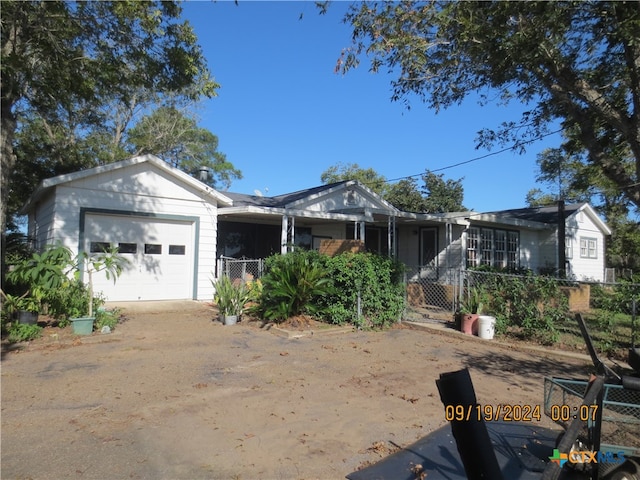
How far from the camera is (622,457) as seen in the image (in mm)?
2799

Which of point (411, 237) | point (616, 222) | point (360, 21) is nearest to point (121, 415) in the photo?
point (360, 21)

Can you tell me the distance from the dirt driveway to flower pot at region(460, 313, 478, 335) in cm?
37

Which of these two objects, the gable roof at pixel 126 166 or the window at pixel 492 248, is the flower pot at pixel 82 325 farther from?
the window at pixel 492 248

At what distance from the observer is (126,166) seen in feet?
38.8

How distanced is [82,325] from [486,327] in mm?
7857

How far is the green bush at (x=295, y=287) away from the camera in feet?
29.9

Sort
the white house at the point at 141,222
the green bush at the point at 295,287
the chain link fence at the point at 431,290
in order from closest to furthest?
the green bush at the point at 295,287 < the white house at the point at 141,222 < the chain link fence at the point at 431,290

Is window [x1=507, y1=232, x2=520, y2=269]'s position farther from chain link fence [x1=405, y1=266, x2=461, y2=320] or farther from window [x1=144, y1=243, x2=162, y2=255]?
window [x1=144, y1=243, x2=162, y2=255]

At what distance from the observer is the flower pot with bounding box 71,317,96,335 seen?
792 centimetres

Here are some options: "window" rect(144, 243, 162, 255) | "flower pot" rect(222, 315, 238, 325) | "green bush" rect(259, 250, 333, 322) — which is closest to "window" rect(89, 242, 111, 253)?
"window" rect(144, 243, 162, 255)

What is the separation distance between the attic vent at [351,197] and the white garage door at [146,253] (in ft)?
21.6

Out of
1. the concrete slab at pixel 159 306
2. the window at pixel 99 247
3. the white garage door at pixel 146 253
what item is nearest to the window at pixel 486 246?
the concrete slab at pixel 159 306

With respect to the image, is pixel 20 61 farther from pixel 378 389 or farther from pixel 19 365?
pixel 378 389

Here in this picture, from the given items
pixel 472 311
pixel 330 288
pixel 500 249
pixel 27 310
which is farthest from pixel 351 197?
pixel 27 310
